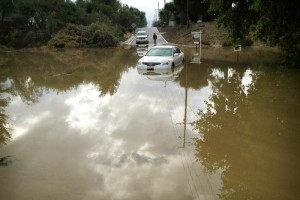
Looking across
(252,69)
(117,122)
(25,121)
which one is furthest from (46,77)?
(252,69)

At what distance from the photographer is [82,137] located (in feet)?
30.9

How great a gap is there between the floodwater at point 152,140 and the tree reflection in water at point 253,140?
0.02 metres

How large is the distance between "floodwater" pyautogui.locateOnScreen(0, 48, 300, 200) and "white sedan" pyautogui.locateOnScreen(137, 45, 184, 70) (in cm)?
320

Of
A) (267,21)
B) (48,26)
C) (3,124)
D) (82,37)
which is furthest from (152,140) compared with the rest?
(48,26)

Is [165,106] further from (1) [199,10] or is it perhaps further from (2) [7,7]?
(1) [199,10]

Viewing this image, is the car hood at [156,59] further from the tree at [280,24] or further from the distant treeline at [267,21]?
the tree at [280,24]

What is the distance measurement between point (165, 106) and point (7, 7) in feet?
147

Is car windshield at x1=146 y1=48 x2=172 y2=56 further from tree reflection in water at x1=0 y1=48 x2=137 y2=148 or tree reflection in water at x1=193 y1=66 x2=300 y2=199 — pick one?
tree reflection in water at x1=193 y1=66 x2=300 y2=199

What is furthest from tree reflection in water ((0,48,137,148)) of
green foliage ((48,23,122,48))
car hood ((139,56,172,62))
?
green foliage ((48,23,122,48))

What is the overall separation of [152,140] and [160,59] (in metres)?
12.6

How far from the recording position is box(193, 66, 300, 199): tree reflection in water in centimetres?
645

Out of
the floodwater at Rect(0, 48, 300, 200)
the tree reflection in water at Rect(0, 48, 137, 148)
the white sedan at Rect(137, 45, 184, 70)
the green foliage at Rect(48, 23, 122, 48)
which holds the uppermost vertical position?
the green foliage at Rect(48, 23, 122, 48)

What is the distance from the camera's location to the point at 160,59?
2119cm

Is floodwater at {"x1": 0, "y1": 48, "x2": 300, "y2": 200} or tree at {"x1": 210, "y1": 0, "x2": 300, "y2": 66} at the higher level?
tree at {"x1": 210, "y1": 0, "x2": 300, "y2": 66}
